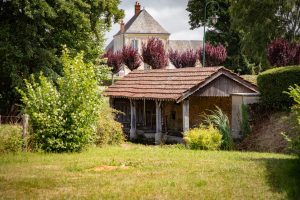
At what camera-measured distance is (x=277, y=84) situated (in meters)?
21.7

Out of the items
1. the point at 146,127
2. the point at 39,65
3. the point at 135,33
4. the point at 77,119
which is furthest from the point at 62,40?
the point at 135,33

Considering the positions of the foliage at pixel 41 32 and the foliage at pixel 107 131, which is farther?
the foliage at pixel 41 32

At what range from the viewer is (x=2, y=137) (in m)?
16.7

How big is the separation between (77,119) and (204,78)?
9.14m

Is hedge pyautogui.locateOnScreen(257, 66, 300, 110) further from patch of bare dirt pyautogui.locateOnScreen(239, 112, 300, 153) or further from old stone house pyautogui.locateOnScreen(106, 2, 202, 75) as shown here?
old stone house pyautogui.locateOnScreen(106, 2, 202, 75)

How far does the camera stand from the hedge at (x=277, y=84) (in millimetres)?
21250

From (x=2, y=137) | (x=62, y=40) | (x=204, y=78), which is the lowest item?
(x=2, y=137)

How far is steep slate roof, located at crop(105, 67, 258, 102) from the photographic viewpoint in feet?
79.3

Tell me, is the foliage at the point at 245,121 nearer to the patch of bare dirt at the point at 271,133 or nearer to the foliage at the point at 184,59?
the patch of bare dirt at the point at 271,133

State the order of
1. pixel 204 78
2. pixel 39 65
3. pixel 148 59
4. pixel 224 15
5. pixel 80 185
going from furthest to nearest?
pixel 224 15 < pixel 148 59 < pixel 39 65 < pixel 204 78 < pixel 80 185

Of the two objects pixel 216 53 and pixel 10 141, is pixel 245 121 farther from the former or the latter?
pixel 216 53

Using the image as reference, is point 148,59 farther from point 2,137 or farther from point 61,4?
point 2,137

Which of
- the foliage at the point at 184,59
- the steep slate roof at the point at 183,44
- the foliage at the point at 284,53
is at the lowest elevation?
the foliage at the point at 284,53

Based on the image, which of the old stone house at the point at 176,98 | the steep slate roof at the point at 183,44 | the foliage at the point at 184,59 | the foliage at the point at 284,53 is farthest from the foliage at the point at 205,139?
the steep slate roof at the point at 183,44
